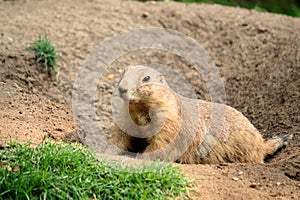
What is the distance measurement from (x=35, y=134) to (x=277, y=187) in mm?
2419

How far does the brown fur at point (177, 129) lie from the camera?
5.76 m

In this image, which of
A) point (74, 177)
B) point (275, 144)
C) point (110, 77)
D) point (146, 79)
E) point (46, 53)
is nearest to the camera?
point (74, 177)

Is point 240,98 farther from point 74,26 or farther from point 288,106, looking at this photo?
point 74,26

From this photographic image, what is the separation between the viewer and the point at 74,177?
468 cm

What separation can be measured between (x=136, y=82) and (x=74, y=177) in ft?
4.26

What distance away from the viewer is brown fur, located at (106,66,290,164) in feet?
18.9

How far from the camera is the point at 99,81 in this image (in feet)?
27.9

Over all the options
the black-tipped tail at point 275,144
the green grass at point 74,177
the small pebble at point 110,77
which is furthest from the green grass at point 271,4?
the green grass at point 74,177

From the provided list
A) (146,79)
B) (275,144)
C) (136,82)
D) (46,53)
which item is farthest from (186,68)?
(136,82)

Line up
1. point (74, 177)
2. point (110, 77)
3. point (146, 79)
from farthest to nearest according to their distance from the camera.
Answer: point (110, 77) → point (146, 79) → point (74, 177)

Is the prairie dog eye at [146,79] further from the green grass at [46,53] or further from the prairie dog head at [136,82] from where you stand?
the green grass at [46,53]

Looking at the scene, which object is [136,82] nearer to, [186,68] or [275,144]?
[275,144]

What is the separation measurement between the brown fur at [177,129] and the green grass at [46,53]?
2.29m

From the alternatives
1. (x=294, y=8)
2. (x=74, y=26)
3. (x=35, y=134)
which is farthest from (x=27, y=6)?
(x=294, y=8)
